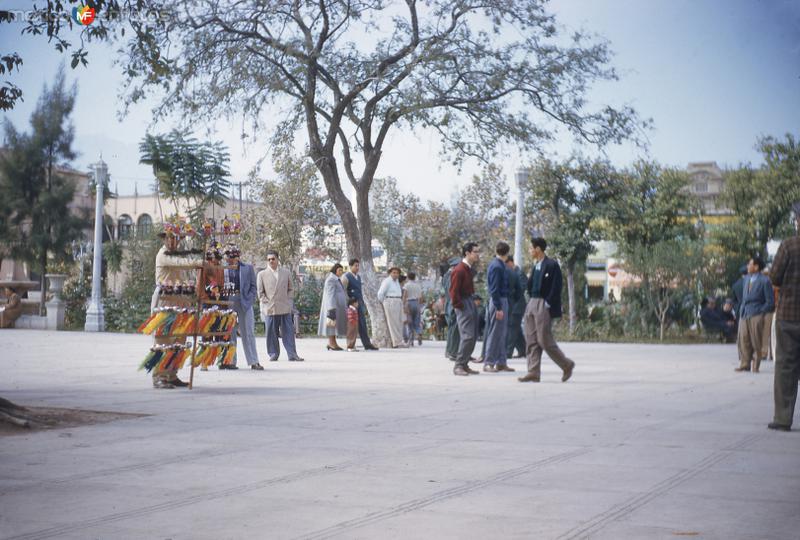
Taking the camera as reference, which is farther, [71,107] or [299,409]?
[71,107]

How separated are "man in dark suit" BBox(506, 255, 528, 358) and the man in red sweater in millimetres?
1694

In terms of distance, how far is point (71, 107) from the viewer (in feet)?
133

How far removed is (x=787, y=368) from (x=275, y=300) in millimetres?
10337

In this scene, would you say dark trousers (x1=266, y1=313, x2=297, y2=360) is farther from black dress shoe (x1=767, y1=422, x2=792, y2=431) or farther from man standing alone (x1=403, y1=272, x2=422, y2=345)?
black dress shoe (x1=767, y1=422, x2=792, y2=431)

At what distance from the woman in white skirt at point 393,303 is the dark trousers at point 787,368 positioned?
49.9ft

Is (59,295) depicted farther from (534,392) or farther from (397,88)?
(534,392)

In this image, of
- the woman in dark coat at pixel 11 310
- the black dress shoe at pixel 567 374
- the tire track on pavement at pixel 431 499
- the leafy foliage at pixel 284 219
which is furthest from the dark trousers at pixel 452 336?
the leafy foliage at pixel 284 219

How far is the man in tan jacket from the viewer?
58.7ft

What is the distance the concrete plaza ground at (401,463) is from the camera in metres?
5.34

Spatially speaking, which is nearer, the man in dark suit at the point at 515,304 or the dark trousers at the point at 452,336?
the man in dark suit at the point at 515,304

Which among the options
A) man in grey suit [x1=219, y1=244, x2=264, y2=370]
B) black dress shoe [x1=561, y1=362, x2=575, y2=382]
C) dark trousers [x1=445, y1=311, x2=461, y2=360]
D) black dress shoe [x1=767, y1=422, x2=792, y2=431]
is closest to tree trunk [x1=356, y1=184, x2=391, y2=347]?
dark trousers [x1=445, y1=311, x2=461, y2=360]

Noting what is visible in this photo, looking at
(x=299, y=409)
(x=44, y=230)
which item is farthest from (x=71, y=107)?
(x=299, y=409)

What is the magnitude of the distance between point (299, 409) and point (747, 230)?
32340 millimetres

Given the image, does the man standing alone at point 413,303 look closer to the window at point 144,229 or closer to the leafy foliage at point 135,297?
the leafy foliage at point 135,297
